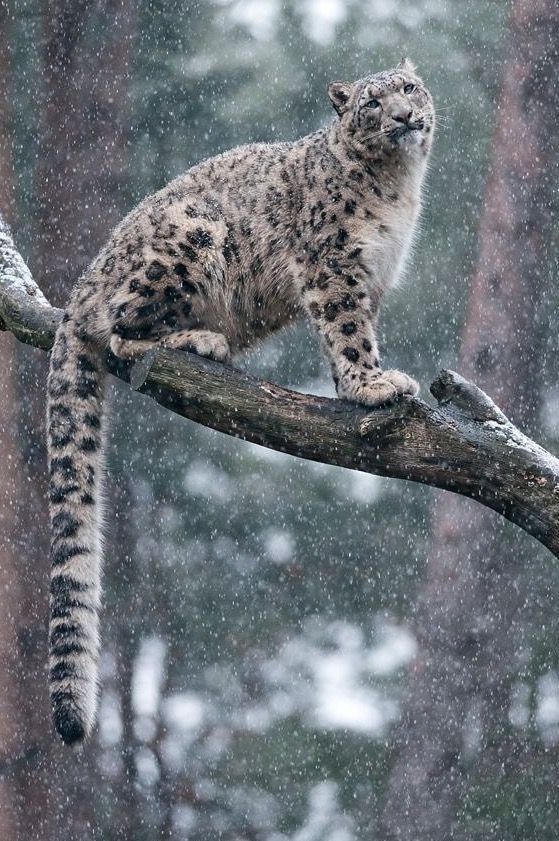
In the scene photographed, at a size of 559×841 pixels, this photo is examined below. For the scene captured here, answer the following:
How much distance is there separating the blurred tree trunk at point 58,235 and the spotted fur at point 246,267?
6165 mm

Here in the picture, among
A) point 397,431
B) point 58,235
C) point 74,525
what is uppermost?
point 397,431

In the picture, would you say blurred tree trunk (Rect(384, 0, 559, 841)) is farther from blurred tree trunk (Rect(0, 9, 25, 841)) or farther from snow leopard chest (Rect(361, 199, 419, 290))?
snow leopard chest (Rect(361, 199, 419, 290))

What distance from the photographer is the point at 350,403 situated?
18.4 ft

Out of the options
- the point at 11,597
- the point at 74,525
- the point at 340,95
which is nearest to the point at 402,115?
the point at 340,95

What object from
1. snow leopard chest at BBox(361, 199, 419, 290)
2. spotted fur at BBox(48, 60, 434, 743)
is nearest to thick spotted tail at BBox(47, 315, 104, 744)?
spotted fur at BBox(48, 60, 434, 743)

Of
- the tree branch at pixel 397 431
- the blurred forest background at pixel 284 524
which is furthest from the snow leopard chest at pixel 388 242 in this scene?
the blurred forest background at pixel 284 524

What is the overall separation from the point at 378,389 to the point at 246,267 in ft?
3.21

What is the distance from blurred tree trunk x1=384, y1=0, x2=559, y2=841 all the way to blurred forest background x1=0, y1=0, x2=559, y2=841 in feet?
0.08

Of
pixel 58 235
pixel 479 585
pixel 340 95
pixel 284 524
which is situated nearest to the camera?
pixel 340 95

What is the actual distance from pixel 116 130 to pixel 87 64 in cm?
72

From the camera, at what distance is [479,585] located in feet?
41.0

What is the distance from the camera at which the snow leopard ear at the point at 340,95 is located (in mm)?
6508

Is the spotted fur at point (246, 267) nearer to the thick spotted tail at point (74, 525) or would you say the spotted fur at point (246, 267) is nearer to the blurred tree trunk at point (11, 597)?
the thick spotted tail at point (74, 525)

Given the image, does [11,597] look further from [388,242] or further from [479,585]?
[388,242]
